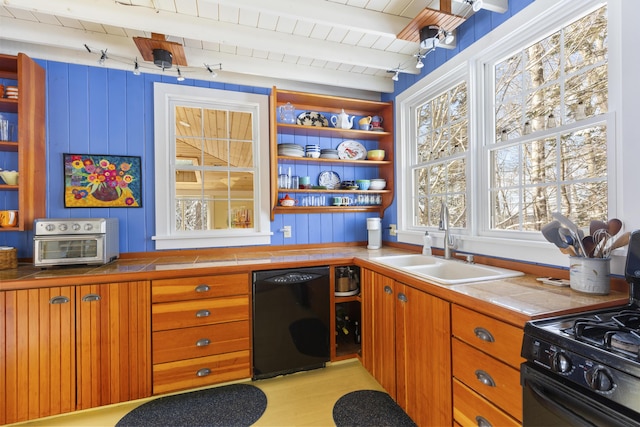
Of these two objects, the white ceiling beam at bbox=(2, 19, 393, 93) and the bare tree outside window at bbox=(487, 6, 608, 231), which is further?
the white ceiling beam at bbox=(2, 19, 393, 93)

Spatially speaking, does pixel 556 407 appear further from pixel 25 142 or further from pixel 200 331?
pixel 25 142

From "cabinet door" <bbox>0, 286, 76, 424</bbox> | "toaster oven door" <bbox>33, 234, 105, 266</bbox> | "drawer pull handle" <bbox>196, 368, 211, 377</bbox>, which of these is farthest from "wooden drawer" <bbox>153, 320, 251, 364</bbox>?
"toaster oven door" <bbox>33, 234, 105, 266</bbox>

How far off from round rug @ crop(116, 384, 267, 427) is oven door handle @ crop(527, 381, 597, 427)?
1.56 meters

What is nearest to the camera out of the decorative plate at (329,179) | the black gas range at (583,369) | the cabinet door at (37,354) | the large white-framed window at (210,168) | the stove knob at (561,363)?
the black gas range at (583,369)

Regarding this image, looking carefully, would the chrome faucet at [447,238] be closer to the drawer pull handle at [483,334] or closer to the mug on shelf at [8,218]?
the drawer pull handle at [483,334]

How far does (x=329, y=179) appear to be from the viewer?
304cm

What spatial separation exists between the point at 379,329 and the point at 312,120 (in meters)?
1.99

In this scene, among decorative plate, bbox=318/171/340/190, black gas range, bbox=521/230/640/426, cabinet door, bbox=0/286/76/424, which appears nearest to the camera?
black gas range, bbox=521/230/640/426

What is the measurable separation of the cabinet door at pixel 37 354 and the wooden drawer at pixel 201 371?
50cm

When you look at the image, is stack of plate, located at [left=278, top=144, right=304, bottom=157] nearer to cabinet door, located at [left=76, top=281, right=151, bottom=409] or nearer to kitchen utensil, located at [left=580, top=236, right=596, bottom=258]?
cabinet door, located at [left=76, top=281, right=151, bottom=409]

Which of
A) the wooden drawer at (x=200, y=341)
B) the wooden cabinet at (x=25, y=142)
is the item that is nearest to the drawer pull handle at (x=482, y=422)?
the wooden drawer at (x=200, y=341)

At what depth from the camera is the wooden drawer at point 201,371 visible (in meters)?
1.98

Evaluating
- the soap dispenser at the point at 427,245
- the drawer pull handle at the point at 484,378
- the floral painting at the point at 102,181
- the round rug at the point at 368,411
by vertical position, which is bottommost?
the round rug at the point at 368,411

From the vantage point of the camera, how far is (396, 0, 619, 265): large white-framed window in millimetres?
1480
